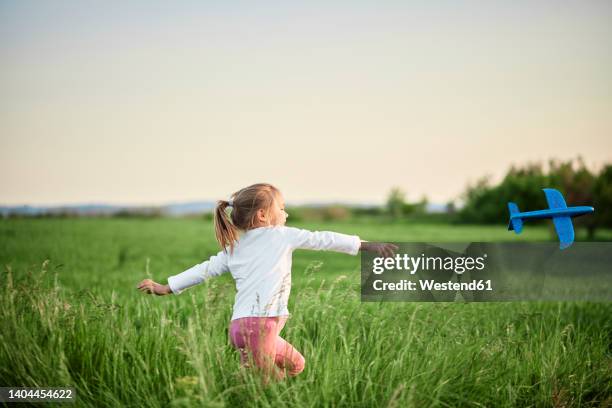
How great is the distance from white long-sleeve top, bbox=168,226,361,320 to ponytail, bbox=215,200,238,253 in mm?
51

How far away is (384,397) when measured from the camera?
352 cm

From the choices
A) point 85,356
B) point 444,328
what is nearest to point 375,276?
point 444,328

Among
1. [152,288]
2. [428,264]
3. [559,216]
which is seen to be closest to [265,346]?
[152,288]

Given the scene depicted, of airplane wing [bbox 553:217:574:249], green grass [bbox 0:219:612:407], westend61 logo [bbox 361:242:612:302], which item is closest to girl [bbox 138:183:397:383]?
green grass [bbox 0:219:612:407]

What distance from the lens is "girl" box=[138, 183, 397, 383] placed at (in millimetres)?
3678

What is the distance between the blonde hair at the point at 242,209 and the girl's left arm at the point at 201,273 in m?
0.12

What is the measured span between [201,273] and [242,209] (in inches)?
20.5

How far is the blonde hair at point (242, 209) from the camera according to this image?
12.5ft

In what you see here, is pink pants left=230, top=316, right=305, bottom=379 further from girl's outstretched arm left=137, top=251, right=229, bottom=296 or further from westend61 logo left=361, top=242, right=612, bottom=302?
westend61 logo left=361, top=242, right=612, bottom=302

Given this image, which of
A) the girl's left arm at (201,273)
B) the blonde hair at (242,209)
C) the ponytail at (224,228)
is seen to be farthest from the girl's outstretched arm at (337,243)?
the girl's left arm at (201,273)

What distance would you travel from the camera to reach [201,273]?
13.1ft

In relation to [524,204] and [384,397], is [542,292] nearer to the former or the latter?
[384,397]

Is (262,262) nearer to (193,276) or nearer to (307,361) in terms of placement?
(193,276)

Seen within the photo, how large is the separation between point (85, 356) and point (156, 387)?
0.64m
